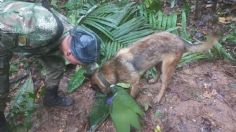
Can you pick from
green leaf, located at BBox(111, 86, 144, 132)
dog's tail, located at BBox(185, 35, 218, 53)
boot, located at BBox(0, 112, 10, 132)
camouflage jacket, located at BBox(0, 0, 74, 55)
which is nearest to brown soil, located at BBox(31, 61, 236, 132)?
boot, located at BBox(0, 112, 10, 132)

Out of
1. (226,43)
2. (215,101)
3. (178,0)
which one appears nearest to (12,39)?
(215,101)

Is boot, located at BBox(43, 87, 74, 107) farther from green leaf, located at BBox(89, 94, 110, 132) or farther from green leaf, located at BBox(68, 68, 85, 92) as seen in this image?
green leaf, located at BBox(89, 94, 110, 132)

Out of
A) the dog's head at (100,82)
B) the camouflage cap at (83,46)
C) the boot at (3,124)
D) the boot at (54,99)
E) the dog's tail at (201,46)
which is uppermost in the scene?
the camouflage cap at (83,46)

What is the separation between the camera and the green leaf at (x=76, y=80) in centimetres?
588

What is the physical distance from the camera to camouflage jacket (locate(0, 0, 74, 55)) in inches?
163

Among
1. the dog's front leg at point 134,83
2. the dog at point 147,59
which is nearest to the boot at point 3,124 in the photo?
the dog at point 147,59

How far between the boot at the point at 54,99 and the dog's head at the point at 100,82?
29.5 inches

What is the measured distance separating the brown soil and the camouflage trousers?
0.53 m

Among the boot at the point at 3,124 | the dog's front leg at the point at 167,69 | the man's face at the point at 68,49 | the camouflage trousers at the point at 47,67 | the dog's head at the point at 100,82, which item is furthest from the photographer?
the dog's front leg at the point at 167,69

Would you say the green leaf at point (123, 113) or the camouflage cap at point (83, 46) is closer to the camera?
the green leaf at point (123, 113)

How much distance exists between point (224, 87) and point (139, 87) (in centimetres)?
114

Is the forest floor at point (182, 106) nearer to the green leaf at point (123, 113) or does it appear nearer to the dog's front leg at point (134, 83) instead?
the dog's front leg at point (134, 83)

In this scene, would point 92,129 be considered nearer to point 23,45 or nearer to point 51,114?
point 51,114

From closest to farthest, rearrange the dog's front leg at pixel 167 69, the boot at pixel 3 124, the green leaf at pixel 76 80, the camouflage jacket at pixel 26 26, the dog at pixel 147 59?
the camouflage jacket at pixel 26 26 < the boot at pixel 3 124 < the dog at pixel 147 59 < the dog's front leg at pixel 167 69 < the green leaf at pixel 76 80
